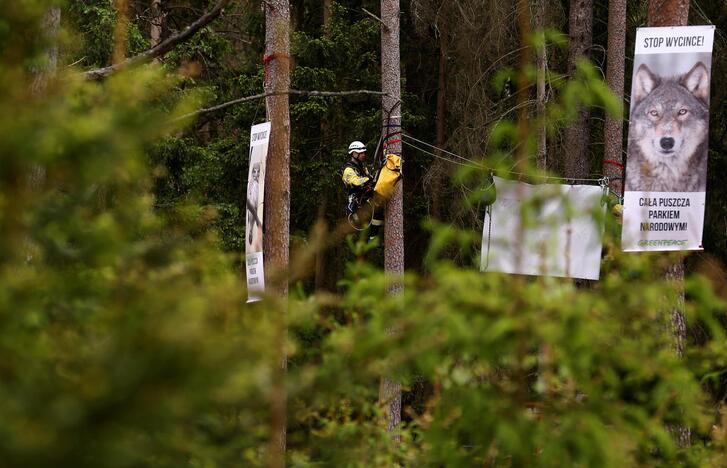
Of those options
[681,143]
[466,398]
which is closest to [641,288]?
[466,398]

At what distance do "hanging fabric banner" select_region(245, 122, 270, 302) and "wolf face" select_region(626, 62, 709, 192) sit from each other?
3.61 meters

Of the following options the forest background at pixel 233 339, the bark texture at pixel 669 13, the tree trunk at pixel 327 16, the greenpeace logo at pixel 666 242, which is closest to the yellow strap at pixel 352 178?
the bark texture at pixel 669 13

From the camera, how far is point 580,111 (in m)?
19.0

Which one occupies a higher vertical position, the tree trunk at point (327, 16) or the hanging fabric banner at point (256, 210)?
the tree trunk at point (327, 16)

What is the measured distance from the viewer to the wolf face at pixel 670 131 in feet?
33.6

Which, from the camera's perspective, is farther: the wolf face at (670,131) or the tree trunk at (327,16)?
the tree trunk at (327,16)

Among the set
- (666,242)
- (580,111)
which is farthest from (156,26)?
(666,242)

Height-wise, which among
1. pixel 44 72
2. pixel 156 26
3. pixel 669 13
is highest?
pixel 156 26

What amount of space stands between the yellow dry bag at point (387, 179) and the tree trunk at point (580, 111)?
5994 millimetres

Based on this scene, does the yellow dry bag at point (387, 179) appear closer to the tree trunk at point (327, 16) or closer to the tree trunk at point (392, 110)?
the tree trunk at point (392, 110)

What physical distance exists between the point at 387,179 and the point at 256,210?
3529 millimetres

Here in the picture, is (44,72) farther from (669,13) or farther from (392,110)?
(392,110)

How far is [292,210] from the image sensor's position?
76.5 feet

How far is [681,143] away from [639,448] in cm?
655
